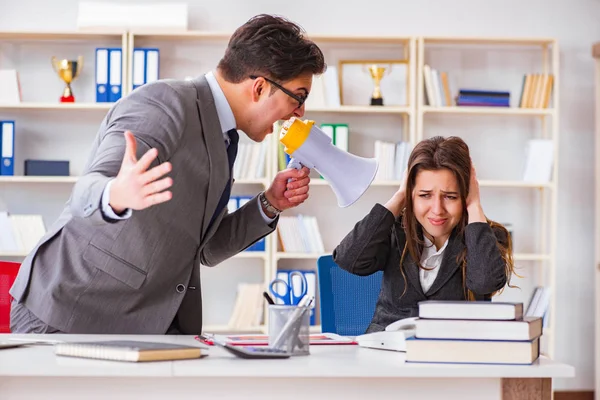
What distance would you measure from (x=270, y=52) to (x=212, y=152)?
265 millimetres

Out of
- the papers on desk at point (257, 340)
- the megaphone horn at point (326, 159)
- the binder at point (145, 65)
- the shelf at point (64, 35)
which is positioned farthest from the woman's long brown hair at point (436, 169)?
the shelf at point (64, 35)

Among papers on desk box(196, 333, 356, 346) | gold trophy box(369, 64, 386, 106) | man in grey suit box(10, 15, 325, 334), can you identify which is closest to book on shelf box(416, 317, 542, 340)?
papers on desk box(196, 333, 356, 346)

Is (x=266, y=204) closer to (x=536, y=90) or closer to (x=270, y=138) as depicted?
(x=270, y=138)

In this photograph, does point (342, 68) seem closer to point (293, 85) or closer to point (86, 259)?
point (293, 85)

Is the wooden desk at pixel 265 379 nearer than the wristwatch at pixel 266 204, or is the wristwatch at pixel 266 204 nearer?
the wooden desk at pixel 265 379

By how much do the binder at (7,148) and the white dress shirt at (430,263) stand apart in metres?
2.96

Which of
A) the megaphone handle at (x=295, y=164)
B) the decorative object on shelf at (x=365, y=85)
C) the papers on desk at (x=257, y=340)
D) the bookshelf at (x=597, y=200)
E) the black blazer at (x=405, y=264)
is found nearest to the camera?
the papers on desk at (x=257, y=340)

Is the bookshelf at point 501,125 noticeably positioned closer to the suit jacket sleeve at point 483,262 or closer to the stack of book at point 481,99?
the stack of book at point 481,99

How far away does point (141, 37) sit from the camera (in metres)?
4.78

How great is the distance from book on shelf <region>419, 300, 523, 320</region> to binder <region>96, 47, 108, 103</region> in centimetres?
350

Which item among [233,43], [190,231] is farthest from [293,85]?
[190,231]

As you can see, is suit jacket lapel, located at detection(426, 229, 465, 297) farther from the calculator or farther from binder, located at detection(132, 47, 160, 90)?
binder, located at detection(132, 47, 160, 90)

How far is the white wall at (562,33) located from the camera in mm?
4895

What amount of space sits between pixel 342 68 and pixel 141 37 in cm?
116
